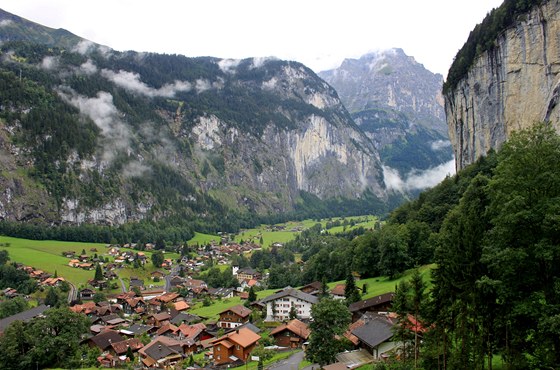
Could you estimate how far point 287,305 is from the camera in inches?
2457

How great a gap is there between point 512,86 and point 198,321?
54.5 metres

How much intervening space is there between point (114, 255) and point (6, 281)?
3504 cm

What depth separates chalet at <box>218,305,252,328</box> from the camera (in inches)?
2495

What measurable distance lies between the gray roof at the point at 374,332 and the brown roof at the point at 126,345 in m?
32.2

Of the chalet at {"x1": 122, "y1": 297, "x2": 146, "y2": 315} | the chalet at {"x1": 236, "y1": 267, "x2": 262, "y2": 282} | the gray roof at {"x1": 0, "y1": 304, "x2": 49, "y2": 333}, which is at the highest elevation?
the gray roof at {"x1": 0, "y1": 304, "x2": 49, "y2": 333}

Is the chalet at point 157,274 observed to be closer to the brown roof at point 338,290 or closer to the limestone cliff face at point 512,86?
the brown roof at point 338,290

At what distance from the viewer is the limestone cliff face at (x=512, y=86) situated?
53.3 meters

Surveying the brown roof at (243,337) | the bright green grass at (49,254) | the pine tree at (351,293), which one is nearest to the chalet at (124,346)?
the brown roof at (243,337)

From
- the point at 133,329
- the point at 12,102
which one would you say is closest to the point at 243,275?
the point at 133,329

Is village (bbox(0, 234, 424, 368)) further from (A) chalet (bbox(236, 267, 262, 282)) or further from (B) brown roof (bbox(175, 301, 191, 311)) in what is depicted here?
(A) chalet (bbox(236, 267, 262, 282))

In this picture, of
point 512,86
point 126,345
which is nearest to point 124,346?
point 126,345

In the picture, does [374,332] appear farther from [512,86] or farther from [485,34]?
[485,34]

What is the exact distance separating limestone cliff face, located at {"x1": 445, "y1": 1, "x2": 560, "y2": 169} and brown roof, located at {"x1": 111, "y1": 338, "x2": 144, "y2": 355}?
4776 centimetres

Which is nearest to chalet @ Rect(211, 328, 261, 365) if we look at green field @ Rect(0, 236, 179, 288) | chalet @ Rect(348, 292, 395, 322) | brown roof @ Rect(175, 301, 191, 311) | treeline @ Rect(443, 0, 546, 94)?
chalet @ Rect(348, 292, 395, 322)
